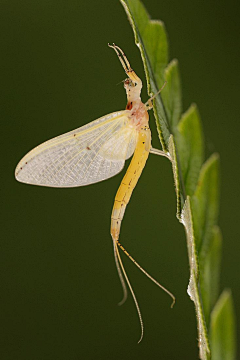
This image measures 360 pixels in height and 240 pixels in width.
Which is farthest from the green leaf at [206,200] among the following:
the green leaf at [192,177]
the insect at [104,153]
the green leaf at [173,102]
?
the insect at [104,153]

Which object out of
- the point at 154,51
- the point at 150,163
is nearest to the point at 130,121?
the point at 154,51

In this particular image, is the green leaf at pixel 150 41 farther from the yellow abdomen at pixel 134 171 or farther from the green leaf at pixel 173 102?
the yellow abdomen at pixel 134 171

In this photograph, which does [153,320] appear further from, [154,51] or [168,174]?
[154,51]

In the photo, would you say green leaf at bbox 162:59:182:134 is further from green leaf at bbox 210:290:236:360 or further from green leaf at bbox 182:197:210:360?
green leaf at bbox 210:290:236:360

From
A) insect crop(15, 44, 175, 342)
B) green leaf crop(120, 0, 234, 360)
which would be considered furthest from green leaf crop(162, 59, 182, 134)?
insect crop(15, 44, 175, 342)

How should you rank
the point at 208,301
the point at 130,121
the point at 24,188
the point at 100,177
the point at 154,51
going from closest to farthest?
the point at 208,301
the point at 154,51
the point at 130,121
the point at 100,177
the point at 24,188

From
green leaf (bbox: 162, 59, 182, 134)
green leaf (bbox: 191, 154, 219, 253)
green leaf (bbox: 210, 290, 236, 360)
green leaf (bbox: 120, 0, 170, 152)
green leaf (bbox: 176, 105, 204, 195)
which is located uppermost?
green leaf (bbox: 120, 0, 170, 152)
